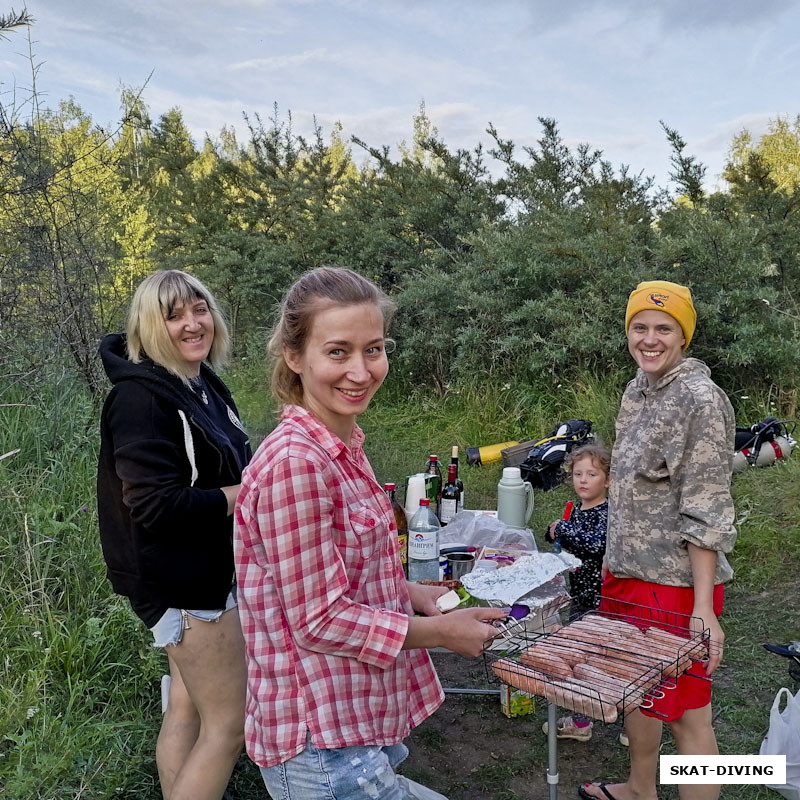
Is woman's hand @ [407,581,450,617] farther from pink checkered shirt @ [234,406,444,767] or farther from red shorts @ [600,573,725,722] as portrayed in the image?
red shorts @ [600,573,725,722]

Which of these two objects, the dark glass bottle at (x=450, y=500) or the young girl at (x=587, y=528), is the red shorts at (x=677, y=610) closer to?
the young girl at (x=587, y=528)

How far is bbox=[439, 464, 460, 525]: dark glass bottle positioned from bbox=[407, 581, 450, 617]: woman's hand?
1.89m

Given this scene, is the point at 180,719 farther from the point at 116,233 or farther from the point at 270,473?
the point at 116,233

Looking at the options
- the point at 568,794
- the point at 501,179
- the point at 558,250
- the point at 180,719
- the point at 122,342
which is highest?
the point at 501,179

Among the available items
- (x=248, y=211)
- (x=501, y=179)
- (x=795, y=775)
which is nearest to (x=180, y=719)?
(x=795, y=775)

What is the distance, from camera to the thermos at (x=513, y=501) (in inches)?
143

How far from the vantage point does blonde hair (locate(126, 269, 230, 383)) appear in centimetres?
234

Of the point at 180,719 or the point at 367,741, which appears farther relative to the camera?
the point at 180,719

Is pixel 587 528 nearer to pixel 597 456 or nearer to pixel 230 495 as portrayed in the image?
pixel 597 456

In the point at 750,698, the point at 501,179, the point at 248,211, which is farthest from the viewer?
the point at 248,211

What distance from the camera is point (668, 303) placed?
2.47m

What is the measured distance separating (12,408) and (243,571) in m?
3.81

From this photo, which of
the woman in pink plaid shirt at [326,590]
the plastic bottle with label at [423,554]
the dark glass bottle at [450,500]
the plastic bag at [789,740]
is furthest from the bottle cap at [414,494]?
the woman in pink plaid shirt at [326,590]

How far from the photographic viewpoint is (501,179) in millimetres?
10820
